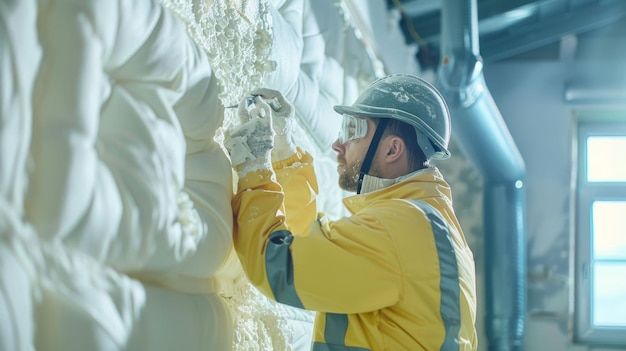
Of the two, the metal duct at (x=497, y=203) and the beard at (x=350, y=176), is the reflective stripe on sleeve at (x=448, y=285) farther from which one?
the metal duct at (x=497, y=203)

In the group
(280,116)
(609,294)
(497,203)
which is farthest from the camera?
(609,294)

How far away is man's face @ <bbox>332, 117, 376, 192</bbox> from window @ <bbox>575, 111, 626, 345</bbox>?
3285 mm

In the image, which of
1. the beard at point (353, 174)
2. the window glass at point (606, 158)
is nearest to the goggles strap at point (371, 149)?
the beard at point (353, 174)

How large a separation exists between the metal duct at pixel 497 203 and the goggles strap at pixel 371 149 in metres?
1.82

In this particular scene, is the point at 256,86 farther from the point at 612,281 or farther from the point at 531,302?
the point at 612,281

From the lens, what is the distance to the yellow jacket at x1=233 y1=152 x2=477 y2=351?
1531mm

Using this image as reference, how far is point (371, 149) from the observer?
72.8 inches

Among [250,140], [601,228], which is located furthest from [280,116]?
[601,228]

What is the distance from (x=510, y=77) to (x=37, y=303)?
4.30 meters

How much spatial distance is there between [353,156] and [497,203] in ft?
8.11

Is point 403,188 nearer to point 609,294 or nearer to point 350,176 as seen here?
point 350,176

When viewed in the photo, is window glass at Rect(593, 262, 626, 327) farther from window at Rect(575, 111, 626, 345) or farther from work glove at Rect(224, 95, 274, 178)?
work glove at Rect(224, 95, 274, 178)

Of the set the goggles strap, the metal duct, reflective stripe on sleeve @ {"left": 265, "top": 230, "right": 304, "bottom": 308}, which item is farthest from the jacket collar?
the metal duct

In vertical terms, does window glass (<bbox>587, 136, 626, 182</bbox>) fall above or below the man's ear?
below
